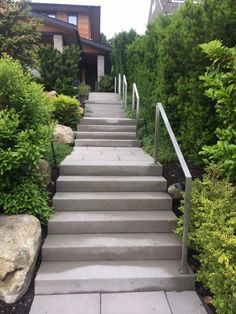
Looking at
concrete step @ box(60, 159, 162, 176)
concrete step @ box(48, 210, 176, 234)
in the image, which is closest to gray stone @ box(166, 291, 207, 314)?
concrete step @ box(48, 210, 176, 234)

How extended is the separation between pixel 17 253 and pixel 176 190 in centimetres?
196

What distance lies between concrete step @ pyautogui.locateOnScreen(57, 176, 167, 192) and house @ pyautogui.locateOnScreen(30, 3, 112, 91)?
10.1 m

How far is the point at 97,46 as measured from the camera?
15.0 meters

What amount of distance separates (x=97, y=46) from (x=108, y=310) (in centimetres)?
1446

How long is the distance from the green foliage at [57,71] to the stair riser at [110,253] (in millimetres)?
6320

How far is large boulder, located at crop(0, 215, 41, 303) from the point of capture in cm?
241

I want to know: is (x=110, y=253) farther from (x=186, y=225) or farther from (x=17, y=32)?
(x=17, y=32)

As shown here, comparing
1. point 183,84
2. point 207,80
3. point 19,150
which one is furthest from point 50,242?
point 183,84

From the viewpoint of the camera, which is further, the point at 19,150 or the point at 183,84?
the point at 183,84

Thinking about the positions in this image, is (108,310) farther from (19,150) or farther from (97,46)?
(97,46)

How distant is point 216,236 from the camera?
226 cm

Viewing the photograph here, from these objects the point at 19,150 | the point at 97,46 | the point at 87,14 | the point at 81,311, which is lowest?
the point at 81,311

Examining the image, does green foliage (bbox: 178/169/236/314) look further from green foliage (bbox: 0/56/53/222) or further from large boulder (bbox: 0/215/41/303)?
green foliage (bbox: 0/56/53/222)

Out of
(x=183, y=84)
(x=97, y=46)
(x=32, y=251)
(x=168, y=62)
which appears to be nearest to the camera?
(x=32, y=251)
